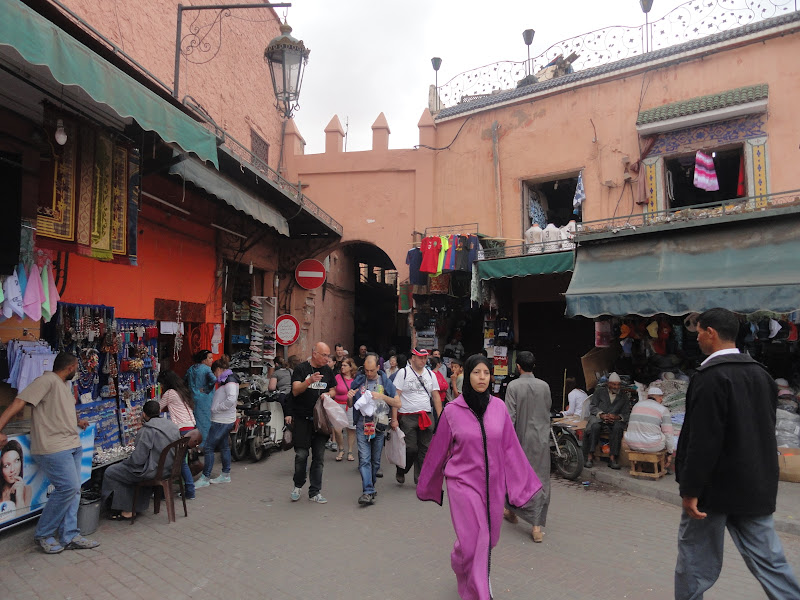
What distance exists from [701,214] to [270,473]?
7.71 m

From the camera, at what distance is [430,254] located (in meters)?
11.5

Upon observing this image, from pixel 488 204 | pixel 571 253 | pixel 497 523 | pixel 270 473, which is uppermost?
pixel 488 204

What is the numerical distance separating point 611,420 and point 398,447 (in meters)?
3.43

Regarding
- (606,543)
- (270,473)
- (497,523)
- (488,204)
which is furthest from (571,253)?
(497,523)

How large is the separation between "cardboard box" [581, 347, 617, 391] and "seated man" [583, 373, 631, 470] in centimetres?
131

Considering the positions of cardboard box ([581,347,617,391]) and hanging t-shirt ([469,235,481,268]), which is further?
hanging t-shirt ([469,235,481,268])

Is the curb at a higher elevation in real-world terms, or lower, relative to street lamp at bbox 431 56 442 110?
lower

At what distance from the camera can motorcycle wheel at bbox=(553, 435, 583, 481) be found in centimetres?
750

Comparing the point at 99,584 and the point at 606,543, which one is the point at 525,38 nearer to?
the point at 606,543

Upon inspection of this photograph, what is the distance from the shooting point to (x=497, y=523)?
3.50 meters

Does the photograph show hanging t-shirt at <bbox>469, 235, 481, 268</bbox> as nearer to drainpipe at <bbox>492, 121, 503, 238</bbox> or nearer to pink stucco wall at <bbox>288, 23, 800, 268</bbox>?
pink stucco wall at <bbox>288, 23, 800, 268</bbox>

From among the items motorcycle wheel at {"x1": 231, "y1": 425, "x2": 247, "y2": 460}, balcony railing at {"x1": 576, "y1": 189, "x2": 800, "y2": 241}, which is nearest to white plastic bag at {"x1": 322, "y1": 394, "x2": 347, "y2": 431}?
motorcycle wheel at {"x1": 231, "y1": 425, "x2": 247, "y2": 460}

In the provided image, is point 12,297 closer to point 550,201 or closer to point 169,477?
point 169,477

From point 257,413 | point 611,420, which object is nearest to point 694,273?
point 611,420
